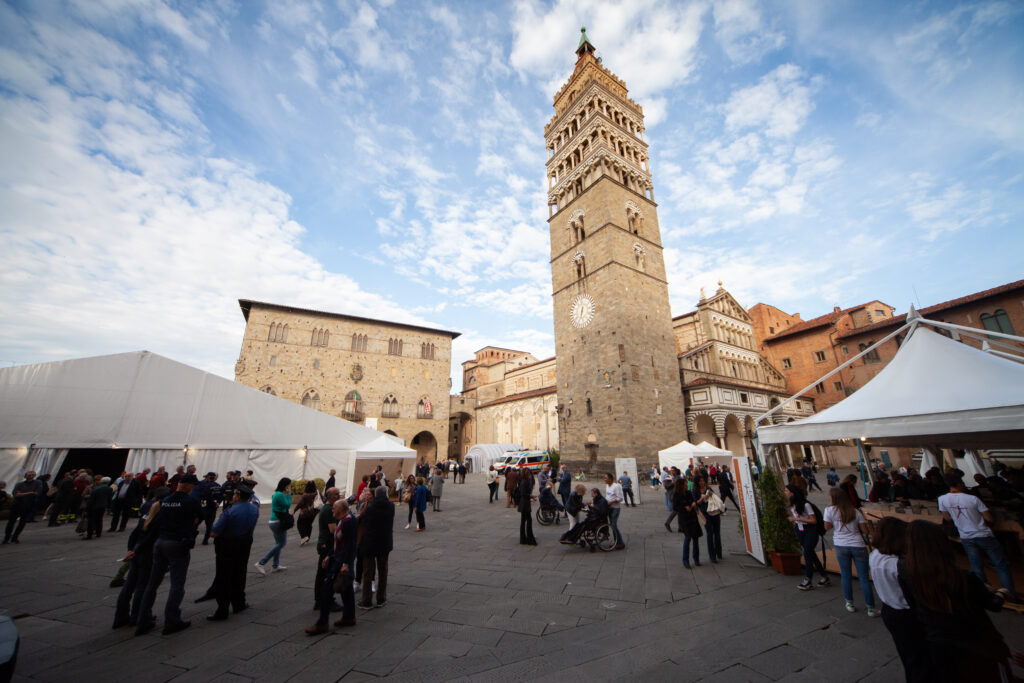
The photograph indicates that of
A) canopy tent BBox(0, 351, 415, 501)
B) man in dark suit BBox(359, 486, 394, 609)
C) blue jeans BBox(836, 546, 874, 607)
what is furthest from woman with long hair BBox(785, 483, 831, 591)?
canopy tent BBox(0, 351, 415, 501)

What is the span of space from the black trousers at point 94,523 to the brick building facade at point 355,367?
20.3 metres

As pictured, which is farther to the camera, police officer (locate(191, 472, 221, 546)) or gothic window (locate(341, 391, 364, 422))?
gothic window (locate(341, 391, 364, 422))

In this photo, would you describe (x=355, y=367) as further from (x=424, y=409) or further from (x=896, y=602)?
(x=896, y=602)

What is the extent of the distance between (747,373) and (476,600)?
104ft

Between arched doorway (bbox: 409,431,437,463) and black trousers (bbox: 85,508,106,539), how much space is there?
24648 mm

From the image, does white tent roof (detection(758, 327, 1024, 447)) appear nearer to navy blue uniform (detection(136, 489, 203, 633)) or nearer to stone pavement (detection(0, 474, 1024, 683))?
stone pavement (detection(0, 474, 1024, 683))

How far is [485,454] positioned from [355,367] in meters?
13.3

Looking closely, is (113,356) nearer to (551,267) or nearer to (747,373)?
(551,267)

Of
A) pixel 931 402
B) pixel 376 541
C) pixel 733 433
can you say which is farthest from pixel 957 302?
pixel 376 541

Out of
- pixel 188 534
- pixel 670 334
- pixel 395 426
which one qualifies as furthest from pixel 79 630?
pixel 395 426

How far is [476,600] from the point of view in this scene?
523cm

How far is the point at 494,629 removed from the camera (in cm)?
434

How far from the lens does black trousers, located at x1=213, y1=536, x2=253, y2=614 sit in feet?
Result: 15.7

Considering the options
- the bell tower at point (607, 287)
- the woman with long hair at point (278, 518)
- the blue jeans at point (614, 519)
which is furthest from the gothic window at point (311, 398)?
the blue jeans at point (614, 519)
